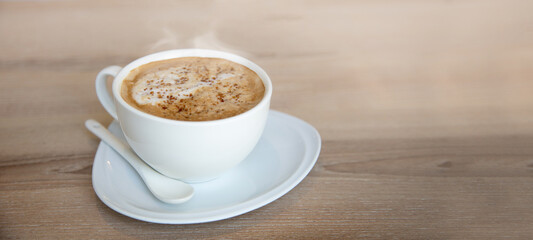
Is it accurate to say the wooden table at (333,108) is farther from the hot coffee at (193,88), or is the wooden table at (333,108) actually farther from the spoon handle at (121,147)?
the hot coffee at (193,88)

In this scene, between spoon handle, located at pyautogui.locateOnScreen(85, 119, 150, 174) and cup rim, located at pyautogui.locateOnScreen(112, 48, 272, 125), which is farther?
spoon handle, located at pyautogui.locateOnScreen(85, 119, 150, 174)

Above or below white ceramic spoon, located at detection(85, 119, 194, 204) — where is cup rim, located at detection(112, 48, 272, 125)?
above

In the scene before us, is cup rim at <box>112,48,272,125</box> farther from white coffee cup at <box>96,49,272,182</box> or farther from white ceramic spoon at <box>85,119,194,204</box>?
white ceramic spoon at <box>85,119,194,204</box>

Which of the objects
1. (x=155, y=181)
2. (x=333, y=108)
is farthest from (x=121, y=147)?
(x=333, y=108)

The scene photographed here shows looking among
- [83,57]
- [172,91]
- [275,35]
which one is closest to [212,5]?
[275,35]

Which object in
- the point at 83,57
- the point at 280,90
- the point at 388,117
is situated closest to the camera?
the point at 388,117

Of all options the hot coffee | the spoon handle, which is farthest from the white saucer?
the hot coffee

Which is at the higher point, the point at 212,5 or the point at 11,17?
the point at 212,5

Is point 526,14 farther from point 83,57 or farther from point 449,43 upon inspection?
point 83,57
